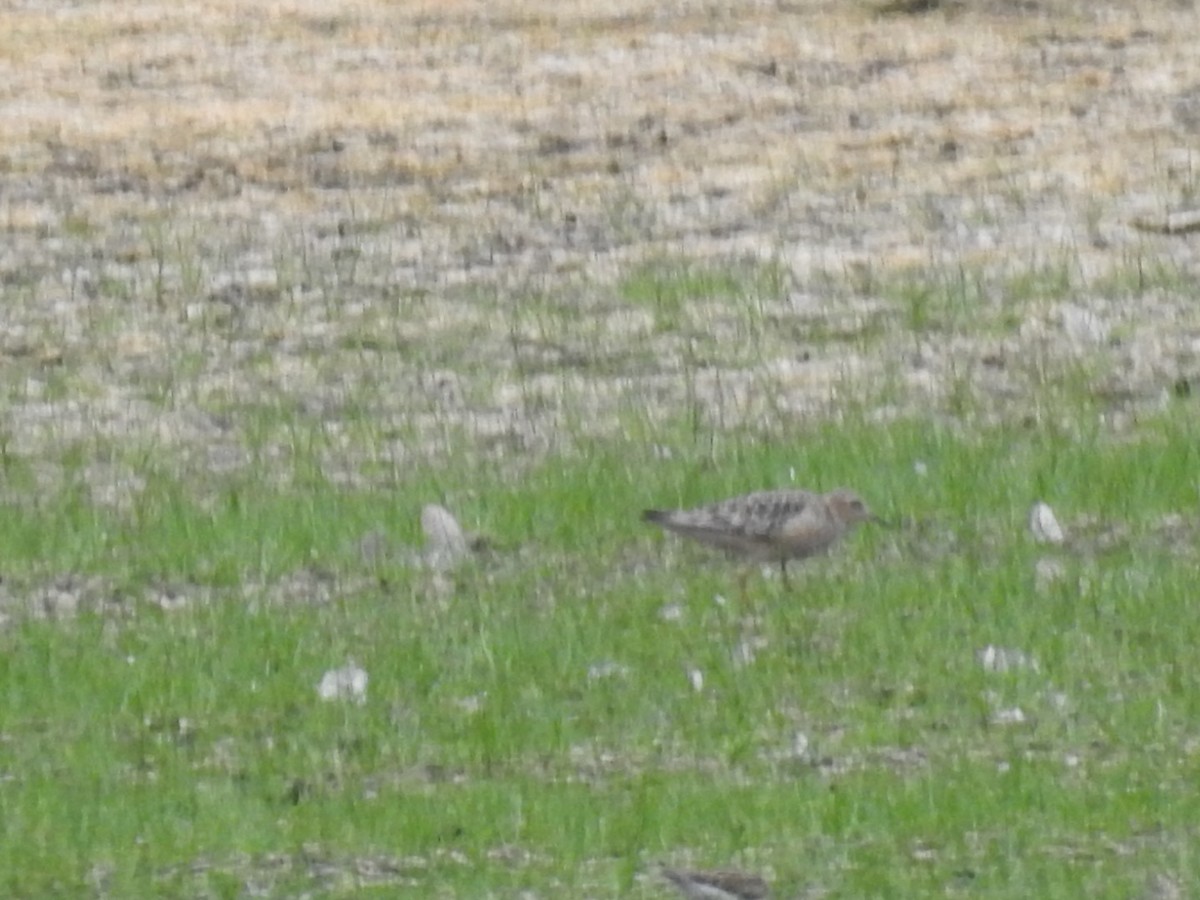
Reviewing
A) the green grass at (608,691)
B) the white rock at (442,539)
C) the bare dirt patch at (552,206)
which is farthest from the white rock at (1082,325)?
the white rock at (442,539)

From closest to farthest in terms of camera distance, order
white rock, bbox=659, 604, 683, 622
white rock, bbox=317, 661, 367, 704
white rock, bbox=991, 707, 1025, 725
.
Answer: white rock, bbox=991, 707, 1025, 725 < white rock, bbox=317, 661, 367, 704 < white rock, bbox=659, 604, 683, 622

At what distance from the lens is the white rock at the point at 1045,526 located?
13.0 m

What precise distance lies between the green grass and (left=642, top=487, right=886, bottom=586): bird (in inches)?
6.9

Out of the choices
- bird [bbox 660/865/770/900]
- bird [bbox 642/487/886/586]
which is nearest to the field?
bird [bbox 642/487/886/586]

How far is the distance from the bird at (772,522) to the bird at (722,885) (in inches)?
151

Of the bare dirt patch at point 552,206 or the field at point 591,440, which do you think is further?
the bare dirt patch at point 552,206

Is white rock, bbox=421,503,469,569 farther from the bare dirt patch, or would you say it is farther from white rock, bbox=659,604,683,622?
the bare dirt patch

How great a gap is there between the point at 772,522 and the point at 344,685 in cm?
193

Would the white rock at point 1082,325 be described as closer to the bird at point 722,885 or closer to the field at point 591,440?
the field at point 591,440

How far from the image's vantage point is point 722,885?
27.6ft

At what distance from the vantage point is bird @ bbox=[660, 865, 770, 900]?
331 inches

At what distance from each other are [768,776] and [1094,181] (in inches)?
459

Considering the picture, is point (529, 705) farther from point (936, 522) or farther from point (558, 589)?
point (936, 522)

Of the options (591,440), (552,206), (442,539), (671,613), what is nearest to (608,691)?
(671,613)
